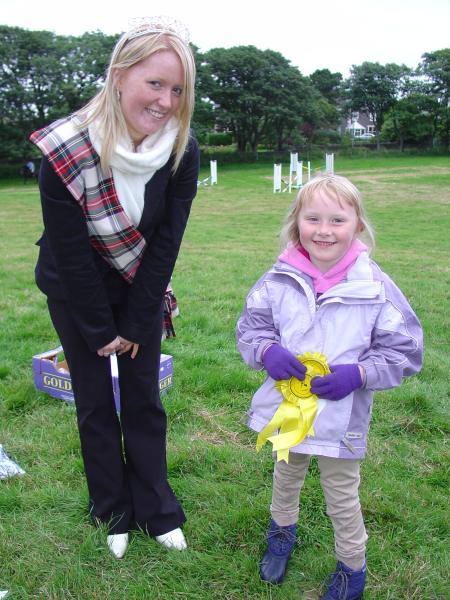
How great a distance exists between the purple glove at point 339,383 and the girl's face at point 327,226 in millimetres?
412

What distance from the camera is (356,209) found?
80.4 inches

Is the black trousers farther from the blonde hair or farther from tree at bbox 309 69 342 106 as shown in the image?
tree at bbox 309 69 342 106

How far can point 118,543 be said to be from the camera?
2.34 m

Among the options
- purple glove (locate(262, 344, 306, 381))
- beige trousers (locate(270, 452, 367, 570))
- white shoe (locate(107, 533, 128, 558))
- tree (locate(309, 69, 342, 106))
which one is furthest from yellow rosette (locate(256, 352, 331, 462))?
tree (locate(309, 69, 342, 106))

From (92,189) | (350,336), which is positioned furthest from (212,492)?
(92,189)

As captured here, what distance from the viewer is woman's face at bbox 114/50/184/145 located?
6.10ft

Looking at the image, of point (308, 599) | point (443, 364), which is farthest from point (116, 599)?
point (443, 364)

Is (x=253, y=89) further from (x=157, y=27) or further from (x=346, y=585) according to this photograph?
(x=346, y=585)

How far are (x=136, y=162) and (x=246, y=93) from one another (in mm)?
41791

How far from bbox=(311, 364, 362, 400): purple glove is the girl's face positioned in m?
0.41

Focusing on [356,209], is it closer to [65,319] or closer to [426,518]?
[65,319]

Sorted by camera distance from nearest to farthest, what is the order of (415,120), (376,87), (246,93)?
(246,93) → (415,120) → (376,87)

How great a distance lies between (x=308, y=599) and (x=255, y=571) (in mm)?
224

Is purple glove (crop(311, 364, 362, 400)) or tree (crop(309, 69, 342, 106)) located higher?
tree (crop(309, 69, 342, 106))
